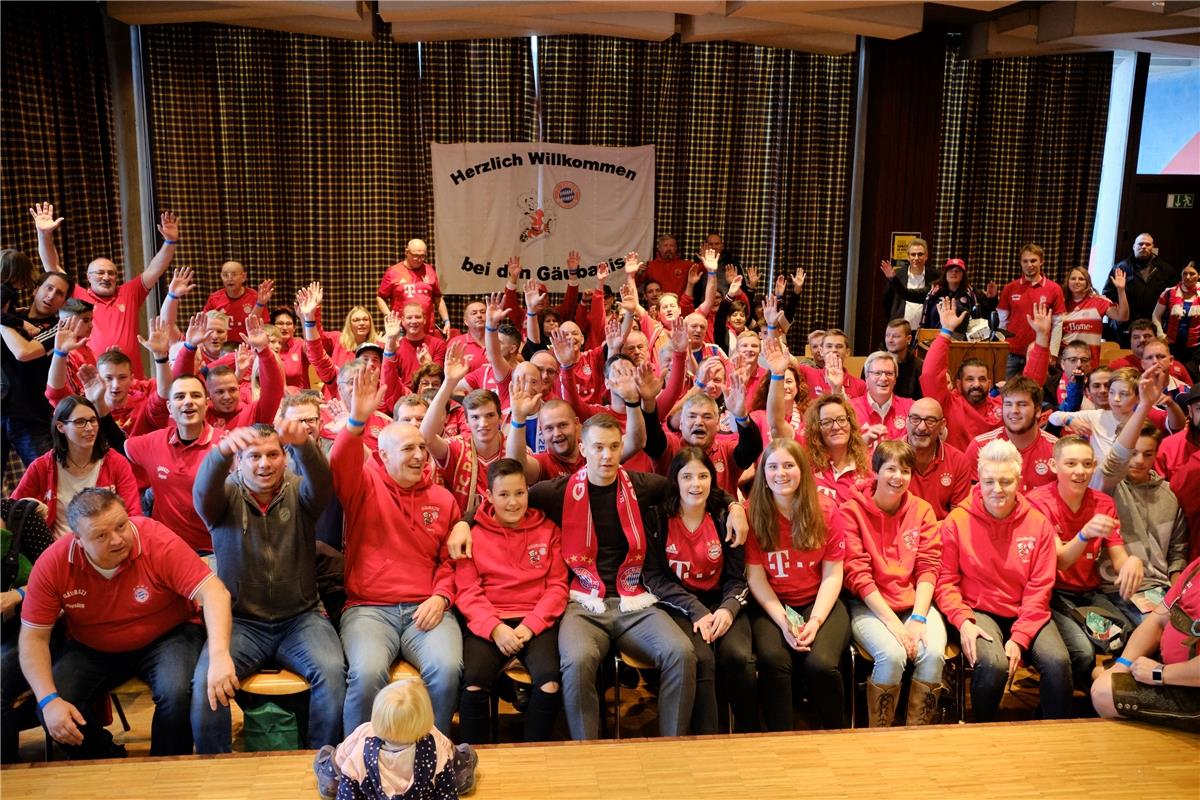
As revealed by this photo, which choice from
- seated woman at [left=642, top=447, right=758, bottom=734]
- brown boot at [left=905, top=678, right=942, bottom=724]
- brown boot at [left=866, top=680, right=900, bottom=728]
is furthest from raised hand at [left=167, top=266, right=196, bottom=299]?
brown boot at [left=905, top=678, right=942, bottom=724]

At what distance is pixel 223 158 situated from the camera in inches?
328

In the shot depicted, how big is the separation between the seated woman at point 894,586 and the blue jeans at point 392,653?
146cm

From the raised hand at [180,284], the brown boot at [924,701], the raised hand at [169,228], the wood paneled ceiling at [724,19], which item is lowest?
the brown boot at [924,701]

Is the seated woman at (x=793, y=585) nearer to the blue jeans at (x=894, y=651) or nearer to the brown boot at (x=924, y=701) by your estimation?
the blue jeans at (x=894, y=651)

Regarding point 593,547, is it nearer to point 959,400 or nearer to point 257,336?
point 257,336

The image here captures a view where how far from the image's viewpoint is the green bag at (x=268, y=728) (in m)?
3.34

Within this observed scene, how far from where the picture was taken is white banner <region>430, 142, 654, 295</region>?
29.3ft

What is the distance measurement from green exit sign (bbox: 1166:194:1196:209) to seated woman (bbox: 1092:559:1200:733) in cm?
802

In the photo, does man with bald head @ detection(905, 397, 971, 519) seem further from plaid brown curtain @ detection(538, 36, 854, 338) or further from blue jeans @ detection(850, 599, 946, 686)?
plaid brown curtain @ detection(538, 36, 854, 338)

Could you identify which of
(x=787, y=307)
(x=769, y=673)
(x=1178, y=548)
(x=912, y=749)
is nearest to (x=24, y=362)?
(x=769, y=673)

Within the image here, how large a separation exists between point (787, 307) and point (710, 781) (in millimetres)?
6343

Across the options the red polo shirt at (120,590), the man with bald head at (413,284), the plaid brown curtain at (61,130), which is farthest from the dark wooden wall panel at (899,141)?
the red polo shirt at (120,590)

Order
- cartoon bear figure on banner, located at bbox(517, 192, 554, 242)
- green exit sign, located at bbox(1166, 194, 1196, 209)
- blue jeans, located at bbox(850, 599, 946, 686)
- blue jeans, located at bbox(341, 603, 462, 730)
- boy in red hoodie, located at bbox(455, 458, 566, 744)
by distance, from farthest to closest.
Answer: green exit sign, located at bbox(1166, 194, 1196, 209) → cartoon bear figure on banner, located at bbox(517, 192, 554, 242) → blue jeans, located at bbox(850, 599, 946, 686) → boy in red hoodie, located at bbox(455, 458, 566, 744) → blue jeans, located at bbox(341, 603, 462, 730)

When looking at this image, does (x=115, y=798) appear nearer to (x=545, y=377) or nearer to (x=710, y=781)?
(x=710, y=781)
